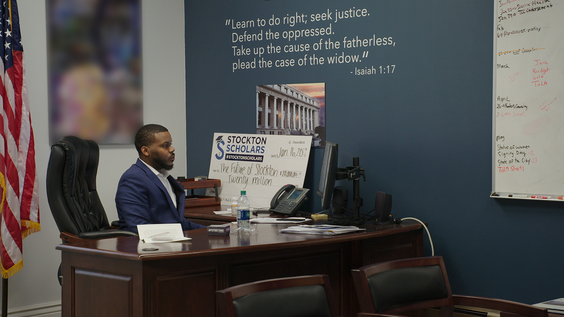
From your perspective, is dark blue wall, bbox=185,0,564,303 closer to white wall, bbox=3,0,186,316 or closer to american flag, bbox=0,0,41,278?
white wall, bbox=3,0,186,316

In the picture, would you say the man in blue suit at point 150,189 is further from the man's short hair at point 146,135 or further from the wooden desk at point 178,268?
the wooden desk at point 178,268

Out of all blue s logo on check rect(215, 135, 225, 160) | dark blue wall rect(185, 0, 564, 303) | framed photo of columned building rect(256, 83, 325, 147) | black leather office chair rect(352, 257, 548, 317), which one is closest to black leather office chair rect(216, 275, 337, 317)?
black leather office chair rect(352, 257, 548, 317)

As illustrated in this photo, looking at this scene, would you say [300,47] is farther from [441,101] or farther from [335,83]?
[441,101]

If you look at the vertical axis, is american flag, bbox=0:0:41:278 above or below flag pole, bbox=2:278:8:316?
above

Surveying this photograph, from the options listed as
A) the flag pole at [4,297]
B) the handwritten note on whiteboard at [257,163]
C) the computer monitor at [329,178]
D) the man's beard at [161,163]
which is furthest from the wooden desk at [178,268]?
the flag pole at [4,297]

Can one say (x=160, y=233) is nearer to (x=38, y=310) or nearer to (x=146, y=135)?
(x=146, y=135)

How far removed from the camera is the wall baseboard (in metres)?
4.07

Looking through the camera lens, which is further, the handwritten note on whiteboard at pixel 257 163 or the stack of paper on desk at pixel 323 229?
the handwritten note on whiteboard at pixel 257 163

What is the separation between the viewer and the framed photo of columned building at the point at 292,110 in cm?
429

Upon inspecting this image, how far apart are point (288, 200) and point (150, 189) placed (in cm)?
103

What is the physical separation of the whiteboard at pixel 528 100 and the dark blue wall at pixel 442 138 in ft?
0.26

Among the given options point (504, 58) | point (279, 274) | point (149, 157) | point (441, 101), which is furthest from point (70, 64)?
point (504, 58)

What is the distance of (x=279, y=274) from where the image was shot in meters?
3.06

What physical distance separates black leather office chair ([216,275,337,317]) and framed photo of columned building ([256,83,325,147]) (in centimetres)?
230
